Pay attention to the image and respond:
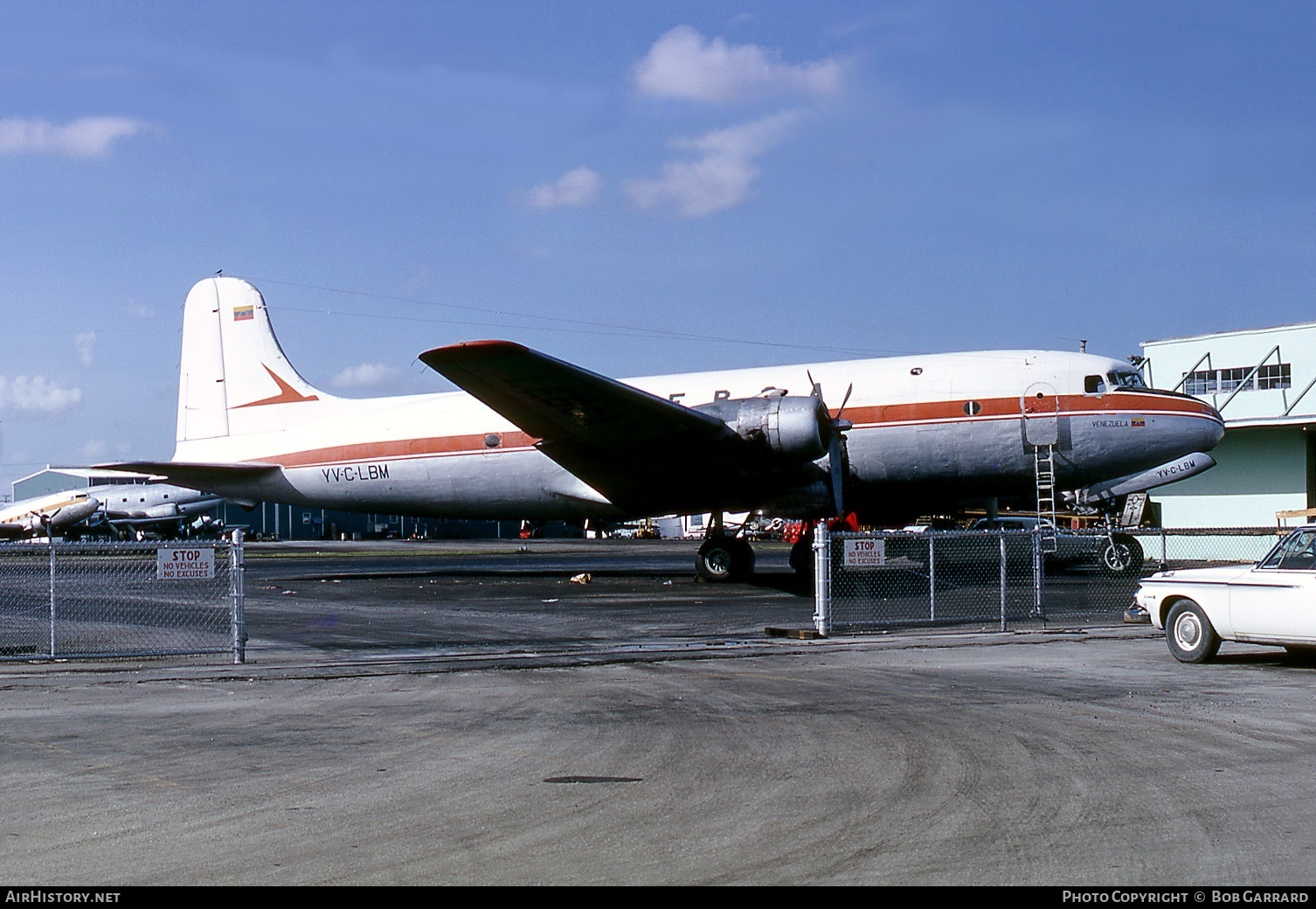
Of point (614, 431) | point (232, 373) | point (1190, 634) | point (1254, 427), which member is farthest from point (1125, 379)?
point (1254, 427)

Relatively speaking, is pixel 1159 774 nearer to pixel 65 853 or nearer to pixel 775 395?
pixel 65 853

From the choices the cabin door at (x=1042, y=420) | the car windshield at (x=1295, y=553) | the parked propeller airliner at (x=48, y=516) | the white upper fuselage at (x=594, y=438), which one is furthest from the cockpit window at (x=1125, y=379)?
the parked propeller airliner at (x=48, y=516)

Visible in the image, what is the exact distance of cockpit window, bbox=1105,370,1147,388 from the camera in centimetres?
2336

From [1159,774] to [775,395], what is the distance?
15654 mm

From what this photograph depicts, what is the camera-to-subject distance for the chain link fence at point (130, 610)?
1338cm

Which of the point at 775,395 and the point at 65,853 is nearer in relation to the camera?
the point at 65,853

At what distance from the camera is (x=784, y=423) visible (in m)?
21.2

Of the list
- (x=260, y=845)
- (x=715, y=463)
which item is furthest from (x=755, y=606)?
(x=260, y=845)

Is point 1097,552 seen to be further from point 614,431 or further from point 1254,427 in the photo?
point 1254,427

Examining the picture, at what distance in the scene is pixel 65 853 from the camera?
17.6 ft

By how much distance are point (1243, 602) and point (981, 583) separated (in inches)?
436

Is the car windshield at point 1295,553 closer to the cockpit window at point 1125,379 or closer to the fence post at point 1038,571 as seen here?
the fence post at point 1038,571

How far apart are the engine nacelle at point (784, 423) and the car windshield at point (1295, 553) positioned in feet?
32.1

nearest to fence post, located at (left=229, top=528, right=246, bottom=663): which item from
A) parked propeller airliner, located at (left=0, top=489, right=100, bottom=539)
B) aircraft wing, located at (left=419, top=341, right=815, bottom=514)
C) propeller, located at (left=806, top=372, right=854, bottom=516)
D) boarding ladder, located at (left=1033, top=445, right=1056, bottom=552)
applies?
aircraft wing, located at (left=419, top=341, right=815, bottom=514)
